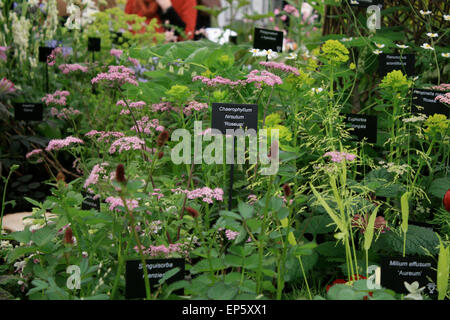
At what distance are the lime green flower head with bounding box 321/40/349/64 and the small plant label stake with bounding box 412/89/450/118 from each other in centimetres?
28

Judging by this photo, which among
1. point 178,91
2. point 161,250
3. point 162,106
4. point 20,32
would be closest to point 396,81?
point 178,91

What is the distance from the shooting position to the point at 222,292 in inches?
36.1

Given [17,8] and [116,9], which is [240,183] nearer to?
[17,8]

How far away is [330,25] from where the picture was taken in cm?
269

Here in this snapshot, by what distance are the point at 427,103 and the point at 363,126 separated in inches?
9.2

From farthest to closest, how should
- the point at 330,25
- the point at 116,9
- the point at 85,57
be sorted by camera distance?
1. the point at 116,9
2. the point at 85,57
3. the point at 330,25

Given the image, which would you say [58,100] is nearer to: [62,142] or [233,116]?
[62,142]

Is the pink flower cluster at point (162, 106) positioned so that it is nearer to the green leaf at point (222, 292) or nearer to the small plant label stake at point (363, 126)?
the small plant label stake at point (363, 126)

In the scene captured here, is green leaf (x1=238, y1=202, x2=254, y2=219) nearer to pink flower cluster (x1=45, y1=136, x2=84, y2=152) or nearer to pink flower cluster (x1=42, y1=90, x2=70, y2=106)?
pink flower cluster (x1=45, y1=136, x2=84, y2=152)

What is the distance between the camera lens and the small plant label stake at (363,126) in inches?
64.8

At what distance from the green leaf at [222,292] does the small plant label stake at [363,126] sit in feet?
2.93
